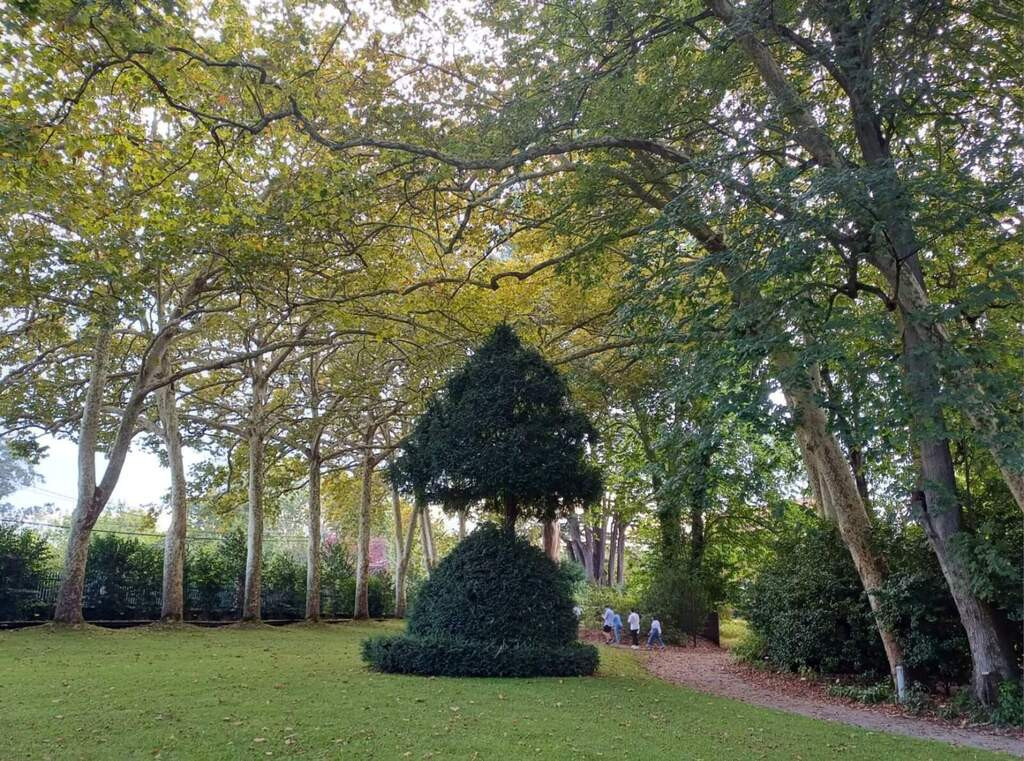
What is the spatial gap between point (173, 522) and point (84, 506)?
250 cm

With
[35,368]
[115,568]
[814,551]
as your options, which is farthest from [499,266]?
[115,568]

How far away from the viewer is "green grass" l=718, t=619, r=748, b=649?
2738 centimetres

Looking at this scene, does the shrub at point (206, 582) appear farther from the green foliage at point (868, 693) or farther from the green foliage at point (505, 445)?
the green foliage at point (868, 693)

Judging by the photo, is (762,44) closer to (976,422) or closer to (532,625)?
(976,422)

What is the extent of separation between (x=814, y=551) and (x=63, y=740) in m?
12.6

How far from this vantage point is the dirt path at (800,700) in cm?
850

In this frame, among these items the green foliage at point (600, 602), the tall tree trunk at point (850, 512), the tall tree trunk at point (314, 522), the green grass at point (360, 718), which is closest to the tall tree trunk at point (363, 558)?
the tall tree trunk at point (314, 522)

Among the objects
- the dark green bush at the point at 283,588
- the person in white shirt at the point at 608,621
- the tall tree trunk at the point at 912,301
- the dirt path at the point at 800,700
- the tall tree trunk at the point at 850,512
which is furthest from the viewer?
the dark green bush at the point at 283,588

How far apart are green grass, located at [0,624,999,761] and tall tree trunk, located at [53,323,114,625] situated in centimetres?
467

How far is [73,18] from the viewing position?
654cm

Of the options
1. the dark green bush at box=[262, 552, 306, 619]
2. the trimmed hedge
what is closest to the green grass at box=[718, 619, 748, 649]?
the dark green bush at box=[262, 552, 306, 619]

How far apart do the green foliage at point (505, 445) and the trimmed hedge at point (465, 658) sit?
2.34m

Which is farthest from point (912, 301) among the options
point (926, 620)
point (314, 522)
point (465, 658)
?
point (314, 522)

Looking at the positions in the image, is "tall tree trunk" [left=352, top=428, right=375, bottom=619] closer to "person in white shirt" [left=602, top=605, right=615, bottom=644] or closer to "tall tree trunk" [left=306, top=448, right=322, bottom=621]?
"tall tree trunk" [left=306, top=448, right=322, bottom=621]
